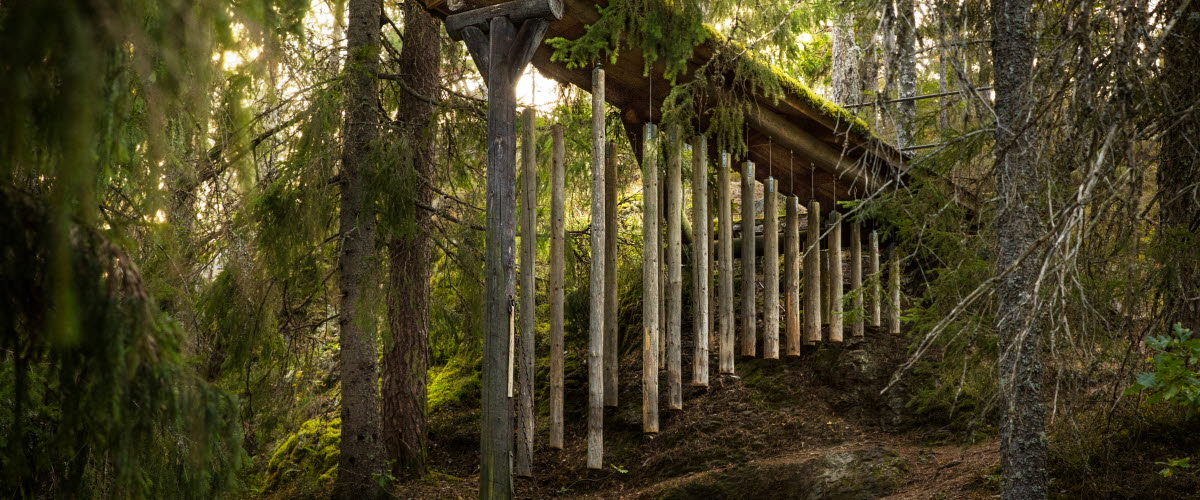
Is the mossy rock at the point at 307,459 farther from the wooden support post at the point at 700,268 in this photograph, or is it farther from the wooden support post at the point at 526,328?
the wooden support post at the point at 700,268

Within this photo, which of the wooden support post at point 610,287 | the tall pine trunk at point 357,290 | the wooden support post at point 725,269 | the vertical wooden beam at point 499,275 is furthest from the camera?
the wooden support post at point 725,269

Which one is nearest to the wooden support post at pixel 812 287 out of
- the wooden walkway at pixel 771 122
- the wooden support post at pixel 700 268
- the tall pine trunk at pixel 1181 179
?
the wooden walkway at pixel 771 122

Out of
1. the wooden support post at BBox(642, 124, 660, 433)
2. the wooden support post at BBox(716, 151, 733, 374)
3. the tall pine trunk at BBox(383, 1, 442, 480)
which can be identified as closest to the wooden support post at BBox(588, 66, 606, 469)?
the wooden support post at BBox(642, 124, 660, 433)

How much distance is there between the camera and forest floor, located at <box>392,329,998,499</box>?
22.1 ft

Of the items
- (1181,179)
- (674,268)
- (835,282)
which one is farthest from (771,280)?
(1181,179)

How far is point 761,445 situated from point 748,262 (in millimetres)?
1676

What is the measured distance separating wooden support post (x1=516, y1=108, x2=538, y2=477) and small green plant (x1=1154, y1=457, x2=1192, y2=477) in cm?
391

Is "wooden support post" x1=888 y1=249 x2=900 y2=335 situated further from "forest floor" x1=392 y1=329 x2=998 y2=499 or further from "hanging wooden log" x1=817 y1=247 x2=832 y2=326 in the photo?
"hanging wooden log" x1=817 y1=247 x2=832 y2=326

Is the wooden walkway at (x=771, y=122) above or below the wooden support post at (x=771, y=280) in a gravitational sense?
above

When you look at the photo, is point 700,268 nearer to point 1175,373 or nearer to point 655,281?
point 655,281

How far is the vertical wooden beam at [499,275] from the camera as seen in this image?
603cm

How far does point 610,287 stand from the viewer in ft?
23.5

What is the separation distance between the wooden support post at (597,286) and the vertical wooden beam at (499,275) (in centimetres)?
69

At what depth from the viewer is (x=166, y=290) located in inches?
195
